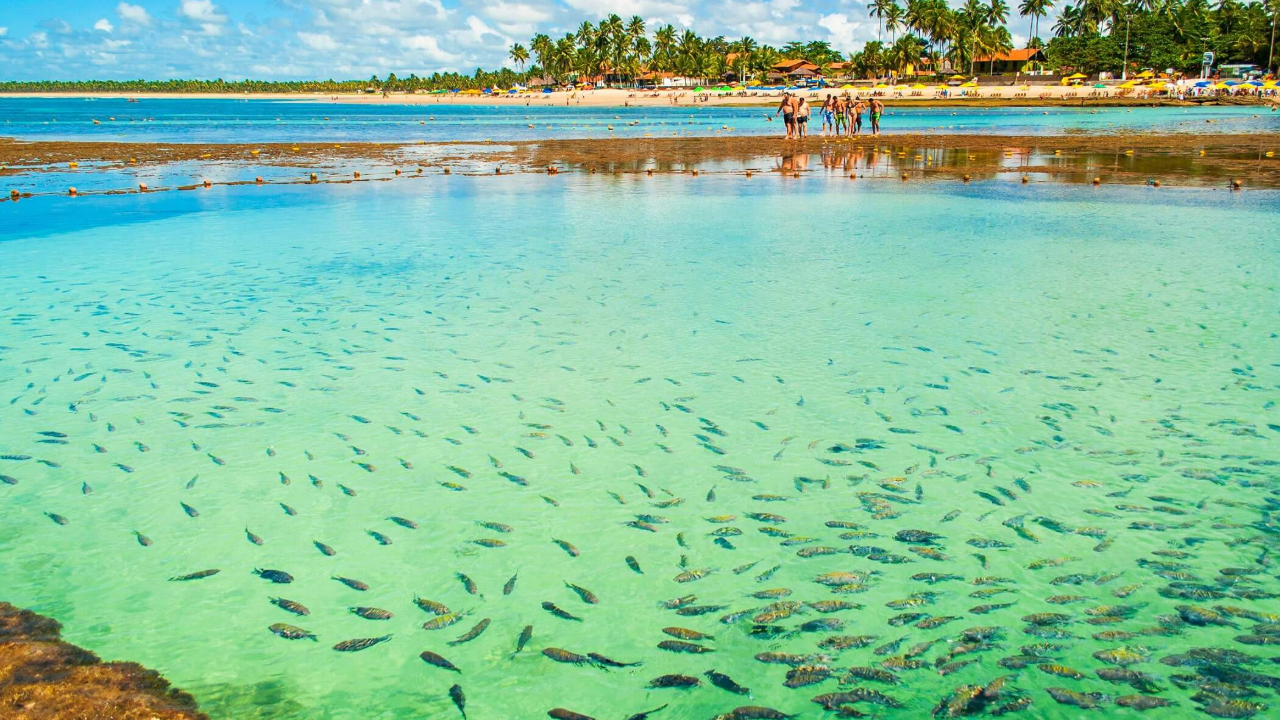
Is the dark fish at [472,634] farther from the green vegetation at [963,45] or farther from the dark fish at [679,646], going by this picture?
the green vegetation at [963,45]

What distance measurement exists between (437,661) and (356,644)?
599 mm

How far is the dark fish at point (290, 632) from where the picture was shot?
5680mm

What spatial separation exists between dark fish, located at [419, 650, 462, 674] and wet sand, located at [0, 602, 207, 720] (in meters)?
1.30

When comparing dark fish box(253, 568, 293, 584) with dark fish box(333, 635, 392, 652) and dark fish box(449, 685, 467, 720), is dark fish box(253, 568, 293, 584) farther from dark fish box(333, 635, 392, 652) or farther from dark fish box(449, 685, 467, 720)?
dark fish box(449, 685, 467, 720)

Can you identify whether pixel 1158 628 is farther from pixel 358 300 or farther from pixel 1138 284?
pixel 358 300

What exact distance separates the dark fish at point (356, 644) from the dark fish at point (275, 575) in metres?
1.04

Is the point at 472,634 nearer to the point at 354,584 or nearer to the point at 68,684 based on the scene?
the point at 354,584

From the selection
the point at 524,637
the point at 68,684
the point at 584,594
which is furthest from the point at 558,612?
the point at 68,684

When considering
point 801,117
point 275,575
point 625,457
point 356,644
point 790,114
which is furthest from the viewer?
point 801,117

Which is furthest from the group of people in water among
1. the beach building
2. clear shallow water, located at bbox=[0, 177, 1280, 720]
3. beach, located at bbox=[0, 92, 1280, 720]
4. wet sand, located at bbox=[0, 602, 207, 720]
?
the beach building

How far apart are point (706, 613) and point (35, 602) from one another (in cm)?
484

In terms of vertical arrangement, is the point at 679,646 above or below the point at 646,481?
below

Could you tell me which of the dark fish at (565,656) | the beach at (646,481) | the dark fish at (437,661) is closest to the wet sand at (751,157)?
the beach at (646,481)

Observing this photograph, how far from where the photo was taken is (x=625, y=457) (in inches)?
331
